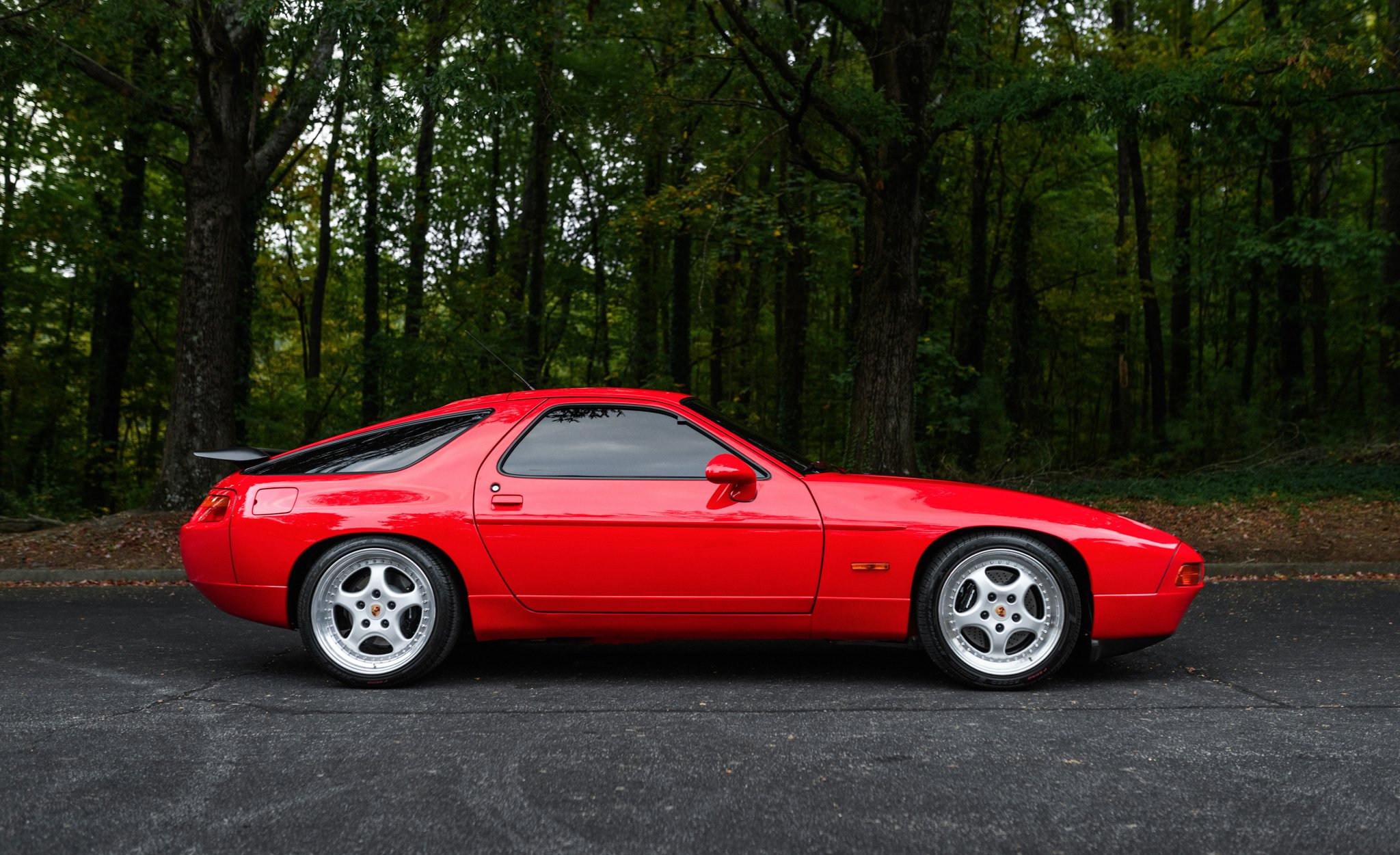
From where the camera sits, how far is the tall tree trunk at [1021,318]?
75.2 feet

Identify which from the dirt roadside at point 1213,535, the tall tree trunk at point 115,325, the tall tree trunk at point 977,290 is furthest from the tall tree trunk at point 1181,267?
the tall tree trunk at point 115,325

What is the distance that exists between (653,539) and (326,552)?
153 cm

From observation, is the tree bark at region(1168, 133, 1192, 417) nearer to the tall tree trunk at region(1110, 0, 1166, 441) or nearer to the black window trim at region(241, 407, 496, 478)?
the tall tree trunk at region(1110, 0, 1166, 441)

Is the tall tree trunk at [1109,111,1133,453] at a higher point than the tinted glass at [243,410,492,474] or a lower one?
higher

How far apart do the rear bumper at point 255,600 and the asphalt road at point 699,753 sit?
0.31 metres

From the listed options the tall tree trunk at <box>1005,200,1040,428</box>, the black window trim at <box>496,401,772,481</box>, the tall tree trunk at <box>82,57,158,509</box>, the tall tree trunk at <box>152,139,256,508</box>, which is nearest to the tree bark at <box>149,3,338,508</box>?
the tall tree trunk at <box>152,139,256,508</box>

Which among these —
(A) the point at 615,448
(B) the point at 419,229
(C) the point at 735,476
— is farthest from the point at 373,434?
(B) the point at 419,229

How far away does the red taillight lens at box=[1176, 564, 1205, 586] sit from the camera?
181 inches

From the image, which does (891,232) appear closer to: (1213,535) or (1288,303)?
(1213,535)

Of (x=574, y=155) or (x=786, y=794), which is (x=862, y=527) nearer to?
(x=786, y=794)

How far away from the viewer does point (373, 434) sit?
5160mm

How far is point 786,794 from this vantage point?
10.5 feet

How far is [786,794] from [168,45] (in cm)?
1787

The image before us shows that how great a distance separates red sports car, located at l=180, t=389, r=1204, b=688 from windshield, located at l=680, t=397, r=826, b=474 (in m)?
0.06
